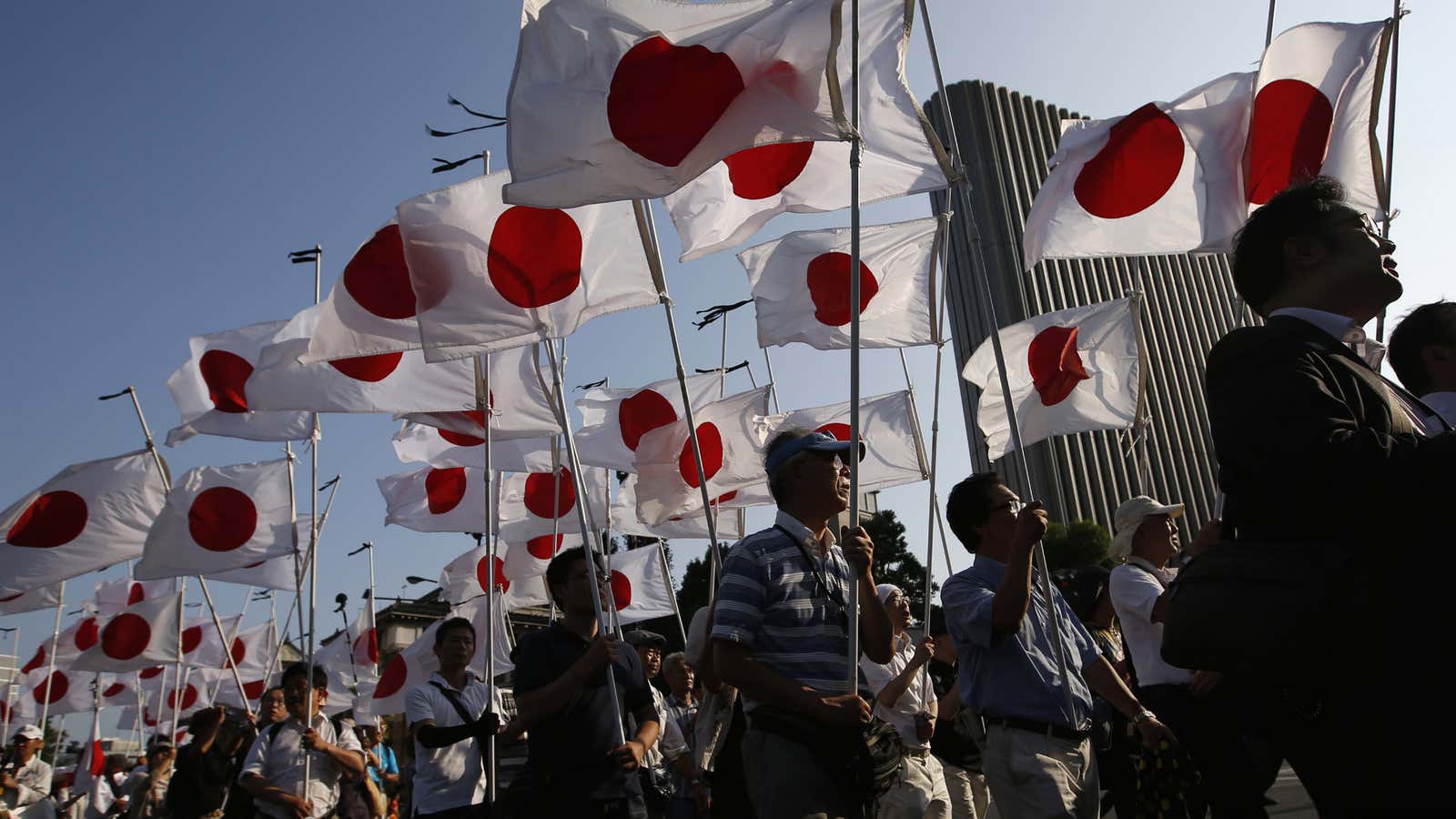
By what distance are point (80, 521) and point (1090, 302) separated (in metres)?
61.6

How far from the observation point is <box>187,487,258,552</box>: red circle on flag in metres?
10.2

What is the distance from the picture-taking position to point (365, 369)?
28.0 ft

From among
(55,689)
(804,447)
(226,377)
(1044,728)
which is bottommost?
(1044,728)

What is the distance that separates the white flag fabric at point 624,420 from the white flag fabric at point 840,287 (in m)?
2.19

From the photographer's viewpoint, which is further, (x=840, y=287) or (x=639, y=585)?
(x=639, y=585)

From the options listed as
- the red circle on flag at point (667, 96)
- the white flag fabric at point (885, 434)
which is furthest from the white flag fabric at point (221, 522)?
the red circle on flag at point (667, 96)

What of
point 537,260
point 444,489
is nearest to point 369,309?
point 537,260

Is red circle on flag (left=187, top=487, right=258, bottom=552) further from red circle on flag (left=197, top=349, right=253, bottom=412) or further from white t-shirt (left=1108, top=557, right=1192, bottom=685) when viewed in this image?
white t-shirt (left=1108, top=557, right=1192, bottom=685)

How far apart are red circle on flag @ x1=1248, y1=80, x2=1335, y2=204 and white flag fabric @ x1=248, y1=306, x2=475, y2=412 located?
215 inches

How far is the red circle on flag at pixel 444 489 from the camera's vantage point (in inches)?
502

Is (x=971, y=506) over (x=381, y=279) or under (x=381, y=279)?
under

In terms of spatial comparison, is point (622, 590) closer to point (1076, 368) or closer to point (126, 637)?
point (126, 637)

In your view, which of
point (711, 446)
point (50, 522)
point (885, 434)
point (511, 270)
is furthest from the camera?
point (885, 434)

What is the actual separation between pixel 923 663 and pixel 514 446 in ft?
22.2
